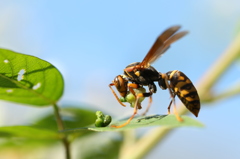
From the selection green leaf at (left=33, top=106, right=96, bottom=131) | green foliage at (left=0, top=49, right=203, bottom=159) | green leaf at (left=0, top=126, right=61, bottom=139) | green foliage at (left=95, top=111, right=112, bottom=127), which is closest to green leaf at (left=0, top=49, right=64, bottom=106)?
green foliage at (left=0, top=49, right=203, bottom=159)

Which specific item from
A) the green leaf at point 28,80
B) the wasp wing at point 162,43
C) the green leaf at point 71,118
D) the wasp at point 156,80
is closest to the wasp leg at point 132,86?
the wasp at point 156,80

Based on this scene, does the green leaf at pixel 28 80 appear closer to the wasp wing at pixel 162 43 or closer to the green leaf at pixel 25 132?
the green leaf at pixel 25 132

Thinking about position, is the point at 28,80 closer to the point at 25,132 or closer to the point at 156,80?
the point at 25,132

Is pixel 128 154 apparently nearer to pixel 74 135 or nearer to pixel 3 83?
pixel 74 135

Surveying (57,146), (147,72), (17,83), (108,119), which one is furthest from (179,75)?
(57,146)

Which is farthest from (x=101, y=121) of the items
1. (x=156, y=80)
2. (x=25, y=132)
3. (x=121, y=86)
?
(x=156, y=80)
